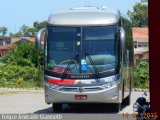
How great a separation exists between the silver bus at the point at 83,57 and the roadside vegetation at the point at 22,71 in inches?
546

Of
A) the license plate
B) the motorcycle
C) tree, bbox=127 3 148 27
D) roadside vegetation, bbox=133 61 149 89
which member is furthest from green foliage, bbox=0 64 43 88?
tree, bbox=127 3 148 27

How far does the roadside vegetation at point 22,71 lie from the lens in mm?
35906

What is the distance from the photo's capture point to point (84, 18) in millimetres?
16062

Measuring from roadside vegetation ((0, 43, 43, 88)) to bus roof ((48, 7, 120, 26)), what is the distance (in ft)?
44.7

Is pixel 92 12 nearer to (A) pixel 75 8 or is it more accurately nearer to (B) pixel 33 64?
(A) pixel 75 8

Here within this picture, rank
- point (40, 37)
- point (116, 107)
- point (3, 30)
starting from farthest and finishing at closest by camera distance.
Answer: point (3, 30) < point (116, 107) < point (40, 37)

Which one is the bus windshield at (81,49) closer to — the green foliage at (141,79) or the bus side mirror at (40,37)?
the bus side mirror at (40,37)

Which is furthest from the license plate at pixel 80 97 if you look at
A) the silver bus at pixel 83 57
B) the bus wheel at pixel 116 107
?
the bus wheel at pixel 116 107

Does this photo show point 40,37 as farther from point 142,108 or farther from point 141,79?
point 141,79

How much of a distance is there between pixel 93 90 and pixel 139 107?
9.66m

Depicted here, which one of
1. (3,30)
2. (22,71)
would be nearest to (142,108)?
(22,71)

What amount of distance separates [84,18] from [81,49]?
101 centimetres
